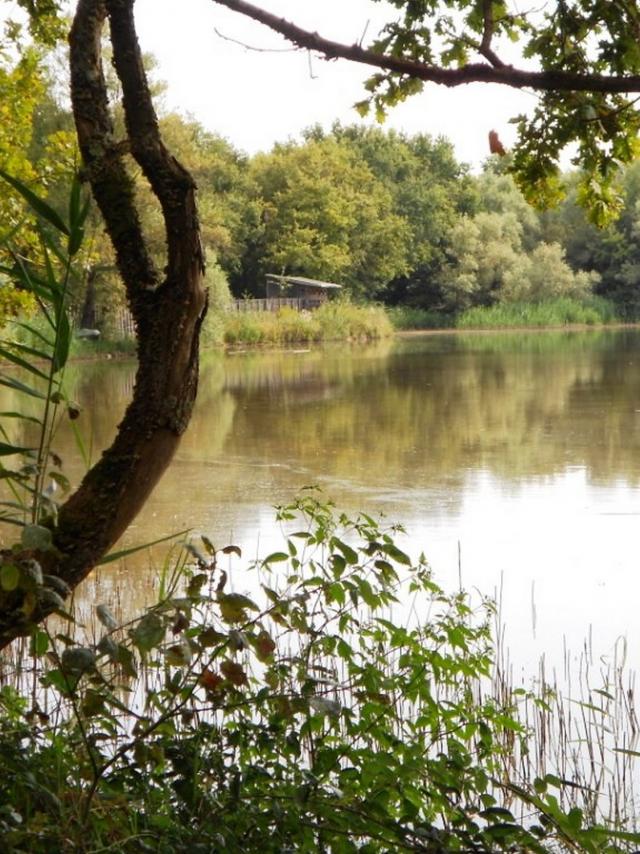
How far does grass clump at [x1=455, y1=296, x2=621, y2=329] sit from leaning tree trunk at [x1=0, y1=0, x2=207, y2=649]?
4467 cm

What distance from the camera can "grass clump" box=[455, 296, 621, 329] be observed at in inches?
1832

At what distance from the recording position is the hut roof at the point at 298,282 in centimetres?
A: 4347

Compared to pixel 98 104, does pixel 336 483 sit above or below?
below

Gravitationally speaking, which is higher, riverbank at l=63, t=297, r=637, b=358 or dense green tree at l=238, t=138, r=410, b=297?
dense green tree at l=238, t=138, r=410, b=297

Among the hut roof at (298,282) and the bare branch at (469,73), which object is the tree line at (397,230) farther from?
the bare branch at (469,73)

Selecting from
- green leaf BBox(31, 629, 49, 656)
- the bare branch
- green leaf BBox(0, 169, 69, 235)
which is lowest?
green leaf BBox(31, 629, 49, 656)

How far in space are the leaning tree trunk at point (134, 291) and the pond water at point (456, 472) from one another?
0.60 ft

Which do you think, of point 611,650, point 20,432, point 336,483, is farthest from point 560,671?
point 20,432

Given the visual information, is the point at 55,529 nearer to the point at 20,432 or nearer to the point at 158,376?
the point at 158,376

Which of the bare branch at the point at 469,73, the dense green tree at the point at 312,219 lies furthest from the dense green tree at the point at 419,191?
the bare branch at the point at 469,73

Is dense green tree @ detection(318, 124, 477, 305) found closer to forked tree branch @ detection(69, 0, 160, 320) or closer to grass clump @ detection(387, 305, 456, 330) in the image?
grass clump @ detection(387, 305, 456, 330)

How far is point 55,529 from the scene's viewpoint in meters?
2.36

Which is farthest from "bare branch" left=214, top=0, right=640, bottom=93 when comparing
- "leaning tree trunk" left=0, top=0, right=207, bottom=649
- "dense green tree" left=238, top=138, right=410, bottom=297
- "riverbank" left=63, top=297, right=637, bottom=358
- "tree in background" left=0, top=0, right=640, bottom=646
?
"dense green tree" left=238, top=138, right=410, bottom=297

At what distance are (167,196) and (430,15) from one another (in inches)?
56.3
